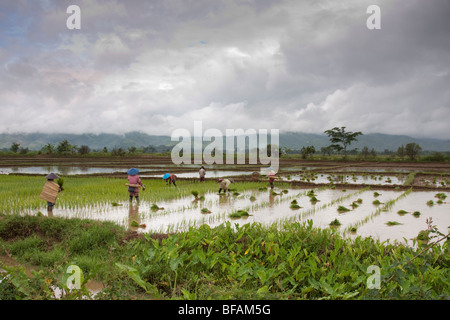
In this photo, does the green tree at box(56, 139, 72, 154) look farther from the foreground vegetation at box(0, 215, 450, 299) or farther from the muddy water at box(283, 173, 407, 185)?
the foreground vegetation at box(0, 215, 450, 299)

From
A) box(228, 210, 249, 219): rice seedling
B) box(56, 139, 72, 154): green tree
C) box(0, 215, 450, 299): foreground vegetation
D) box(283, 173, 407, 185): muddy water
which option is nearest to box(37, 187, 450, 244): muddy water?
box(228, 210, 249, 219): rice seedling

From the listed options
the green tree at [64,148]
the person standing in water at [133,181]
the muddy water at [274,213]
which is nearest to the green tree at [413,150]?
the muddy water at [274,213]

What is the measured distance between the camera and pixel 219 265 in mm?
3922

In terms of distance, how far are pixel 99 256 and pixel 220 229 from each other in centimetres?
212

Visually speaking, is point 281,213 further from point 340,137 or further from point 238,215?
point 340,137

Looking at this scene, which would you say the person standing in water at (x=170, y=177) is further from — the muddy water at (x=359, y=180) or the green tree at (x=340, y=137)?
the green tree at (x=340, y=137)

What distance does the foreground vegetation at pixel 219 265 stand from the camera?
2.83 meters

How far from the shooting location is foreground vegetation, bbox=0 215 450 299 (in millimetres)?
2830

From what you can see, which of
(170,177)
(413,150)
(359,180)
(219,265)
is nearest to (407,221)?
(219,265)
